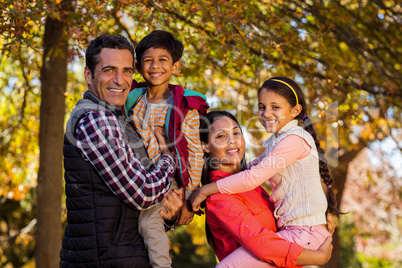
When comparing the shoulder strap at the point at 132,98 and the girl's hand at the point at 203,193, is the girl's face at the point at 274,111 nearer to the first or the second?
the girl's hand at the point at 203,193

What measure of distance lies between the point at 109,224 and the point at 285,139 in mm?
1258

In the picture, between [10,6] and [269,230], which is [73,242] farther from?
[10,6]

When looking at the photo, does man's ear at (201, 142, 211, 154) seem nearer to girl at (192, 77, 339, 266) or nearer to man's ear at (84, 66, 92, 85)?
girl at (192, 77, 339, 266)

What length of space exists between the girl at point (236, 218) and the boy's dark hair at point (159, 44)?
0.54 m

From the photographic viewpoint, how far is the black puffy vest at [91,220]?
2379mm

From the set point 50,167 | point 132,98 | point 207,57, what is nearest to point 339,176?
point 207,57

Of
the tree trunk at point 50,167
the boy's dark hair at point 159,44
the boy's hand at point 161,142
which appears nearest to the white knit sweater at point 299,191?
the boy's hand at point 161,142

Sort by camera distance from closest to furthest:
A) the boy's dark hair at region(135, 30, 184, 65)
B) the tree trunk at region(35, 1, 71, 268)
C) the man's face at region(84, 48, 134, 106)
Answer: the man's face at region(84, 48, 134, 106) → the boy's dark hair at region(135, 30, 184, 65) → the tree trunk at region(35, 1, 71, 268)

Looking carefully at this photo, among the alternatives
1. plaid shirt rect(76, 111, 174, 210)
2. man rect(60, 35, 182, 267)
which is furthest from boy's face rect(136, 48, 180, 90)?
plaid shirt rect(76, 111, 174, 210)

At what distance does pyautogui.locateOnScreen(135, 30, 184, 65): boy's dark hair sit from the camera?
10.3 ft

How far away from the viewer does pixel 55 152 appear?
541 cm

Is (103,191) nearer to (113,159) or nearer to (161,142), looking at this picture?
(113,159)

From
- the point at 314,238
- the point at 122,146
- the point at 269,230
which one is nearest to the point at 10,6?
the point at 122,146

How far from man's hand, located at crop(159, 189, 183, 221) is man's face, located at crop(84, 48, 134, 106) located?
0.68m
